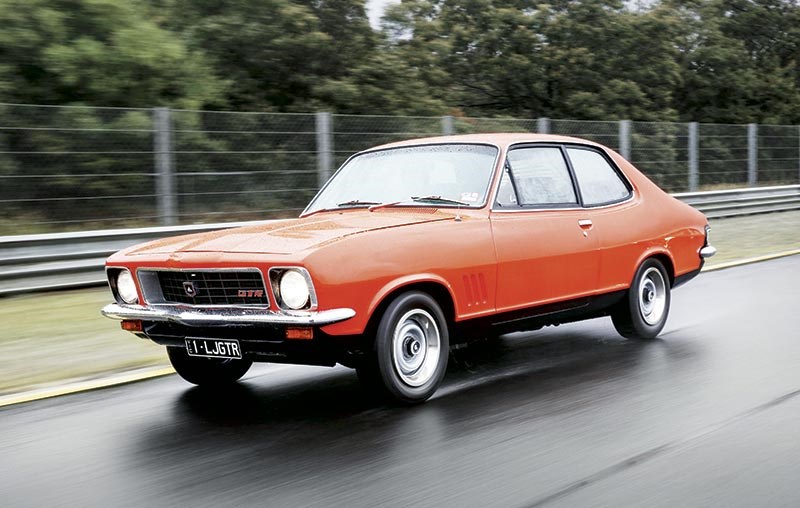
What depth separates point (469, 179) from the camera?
6.42 m

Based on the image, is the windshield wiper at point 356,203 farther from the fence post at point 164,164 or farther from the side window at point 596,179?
the fence post at point 164,164

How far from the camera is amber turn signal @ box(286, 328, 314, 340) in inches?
202

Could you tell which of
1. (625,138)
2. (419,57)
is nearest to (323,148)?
(625,138)

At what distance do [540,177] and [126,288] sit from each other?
114 inches

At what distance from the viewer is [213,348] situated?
5414 millimetres

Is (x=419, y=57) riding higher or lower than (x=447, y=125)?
higher

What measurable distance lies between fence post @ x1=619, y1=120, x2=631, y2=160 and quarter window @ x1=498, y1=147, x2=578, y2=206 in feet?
42.8

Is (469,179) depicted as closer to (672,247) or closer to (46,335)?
(672,247)

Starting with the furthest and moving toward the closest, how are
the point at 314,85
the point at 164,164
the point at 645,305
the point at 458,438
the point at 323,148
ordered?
the point at 314,85, the point at 323,148, the point at 164,164, the point at 645,305, the point at 458,438

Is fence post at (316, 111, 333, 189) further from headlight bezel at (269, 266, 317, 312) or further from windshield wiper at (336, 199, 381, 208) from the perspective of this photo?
headlight bezel at (269, 266, 317, 312)

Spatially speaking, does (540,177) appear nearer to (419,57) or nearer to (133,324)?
(133,324)

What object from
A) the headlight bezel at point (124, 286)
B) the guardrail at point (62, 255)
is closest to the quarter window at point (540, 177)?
the headlight bezel at point (124, 286)

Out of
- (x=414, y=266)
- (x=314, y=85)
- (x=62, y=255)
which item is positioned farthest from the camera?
(x=314, y=85)

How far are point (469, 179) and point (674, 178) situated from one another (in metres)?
15.5
